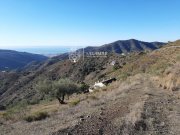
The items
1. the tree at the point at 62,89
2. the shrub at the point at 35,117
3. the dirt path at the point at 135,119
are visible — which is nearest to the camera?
the dirt path at the point at 135,119

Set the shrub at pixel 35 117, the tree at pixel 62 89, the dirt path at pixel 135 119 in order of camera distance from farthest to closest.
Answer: the tree at pixel 62 89, the shrub at pixel 35 117, the dirt path at pixel 135 119

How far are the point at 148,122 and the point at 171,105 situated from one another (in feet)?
11.8

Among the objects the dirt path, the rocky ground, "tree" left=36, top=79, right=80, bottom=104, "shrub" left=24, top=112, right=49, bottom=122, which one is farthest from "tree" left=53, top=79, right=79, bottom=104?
"shrub" left=24, top=112, right=49, bottom=122

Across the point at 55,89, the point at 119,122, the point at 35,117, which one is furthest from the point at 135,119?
the point at 55,89

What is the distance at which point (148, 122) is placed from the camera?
38.7 ft

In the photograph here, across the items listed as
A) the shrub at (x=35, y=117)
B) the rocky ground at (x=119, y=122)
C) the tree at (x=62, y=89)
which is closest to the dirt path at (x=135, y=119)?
the rocky ground at (x=119, y=122)

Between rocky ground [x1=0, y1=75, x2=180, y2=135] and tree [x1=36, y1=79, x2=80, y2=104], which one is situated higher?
rocky ground [x1=0, y1=75, x2=180, y2=135]

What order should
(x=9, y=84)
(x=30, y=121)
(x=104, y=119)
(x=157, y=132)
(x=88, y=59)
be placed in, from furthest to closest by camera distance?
(x=9, y=84) → (x=88, y=59) → (x=30, y=121) → (x=104, y=119) → (x=157, y=132)

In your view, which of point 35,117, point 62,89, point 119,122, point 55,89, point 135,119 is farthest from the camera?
point 62,89

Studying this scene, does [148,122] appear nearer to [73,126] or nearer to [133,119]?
[133,119]

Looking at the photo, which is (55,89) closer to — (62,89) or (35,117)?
(62,89)

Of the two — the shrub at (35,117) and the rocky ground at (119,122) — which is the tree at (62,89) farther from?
the shrub at (35,117)

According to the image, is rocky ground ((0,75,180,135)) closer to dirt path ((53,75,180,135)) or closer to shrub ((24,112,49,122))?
dirt path ((53,75,180,135))

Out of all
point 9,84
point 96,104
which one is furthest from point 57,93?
point 9,84
